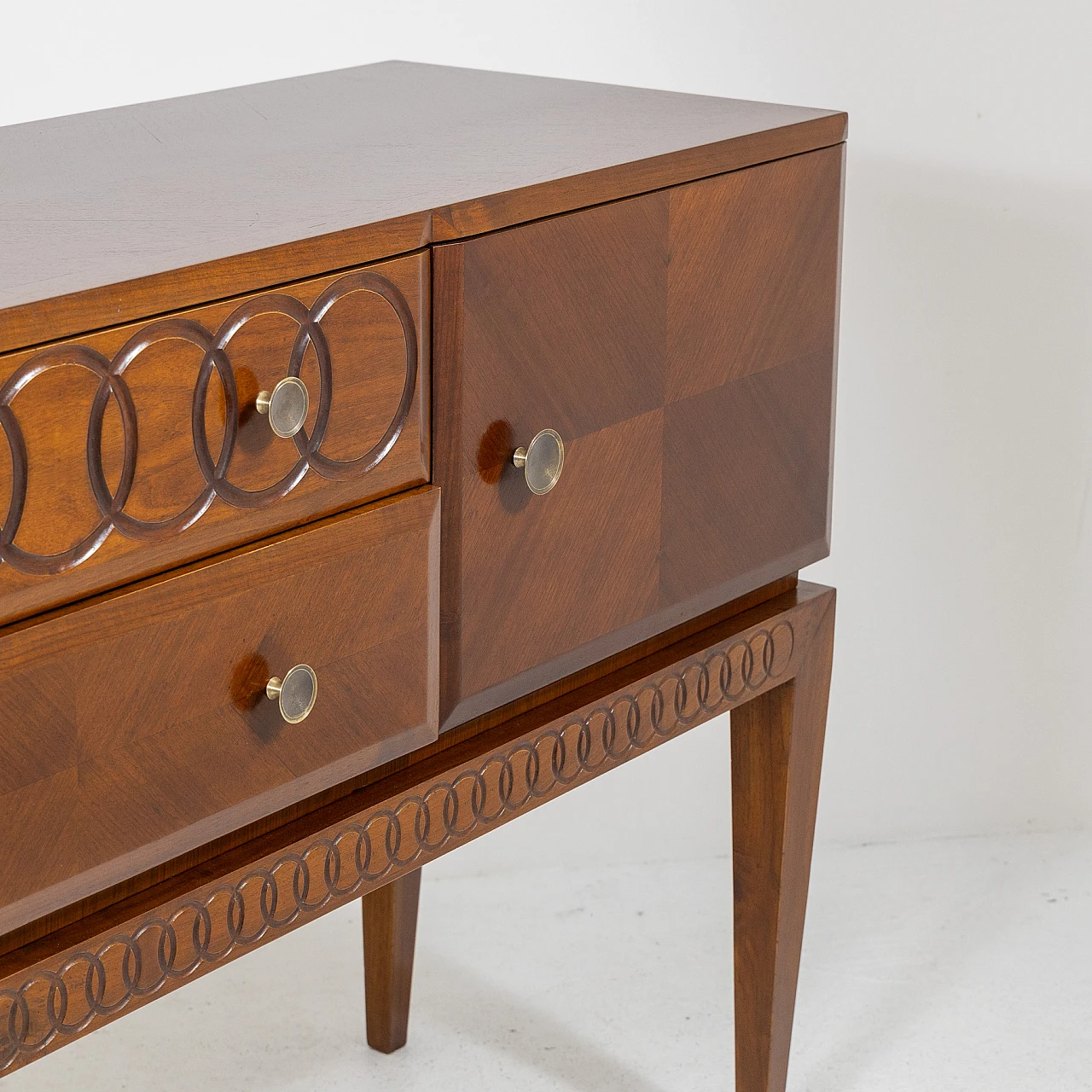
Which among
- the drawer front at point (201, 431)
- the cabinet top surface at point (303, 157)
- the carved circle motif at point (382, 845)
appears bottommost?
the carved circle motif at point (382, 845)

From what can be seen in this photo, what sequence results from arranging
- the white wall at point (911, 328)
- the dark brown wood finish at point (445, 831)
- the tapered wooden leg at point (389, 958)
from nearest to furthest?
the dark brown wood finish at point (445, 831) → the tapered wooden leg at point (389, 958) → the white wall at point (911, 328)

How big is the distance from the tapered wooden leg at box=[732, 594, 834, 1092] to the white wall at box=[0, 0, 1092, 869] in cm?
59

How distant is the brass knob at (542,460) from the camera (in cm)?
88

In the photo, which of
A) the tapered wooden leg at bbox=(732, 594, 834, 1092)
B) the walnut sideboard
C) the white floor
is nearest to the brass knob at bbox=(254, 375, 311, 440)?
the walnut sideboard

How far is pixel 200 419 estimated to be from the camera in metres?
0.72

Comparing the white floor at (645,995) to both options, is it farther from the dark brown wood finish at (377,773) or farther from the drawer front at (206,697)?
the drawer front at (206,697)

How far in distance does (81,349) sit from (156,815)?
8.7 inches

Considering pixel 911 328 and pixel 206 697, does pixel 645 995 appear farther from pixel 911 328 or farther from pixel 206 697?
pixel 206 697

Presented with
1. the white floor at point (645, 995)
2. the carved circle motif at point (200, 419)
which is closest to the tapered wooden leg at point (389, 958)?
the white floor at point (645, 995)

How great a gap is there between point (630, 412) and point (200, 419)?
30 centimetres

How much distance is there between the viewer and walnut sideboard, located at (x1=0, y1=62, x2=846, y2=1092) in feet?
2.29

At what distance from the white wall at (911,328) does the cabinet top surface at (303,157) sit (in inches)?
15.0

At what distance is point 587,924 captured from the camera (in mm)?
1716

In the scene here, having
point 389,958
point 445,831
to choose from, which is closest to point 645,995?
point 389,958
